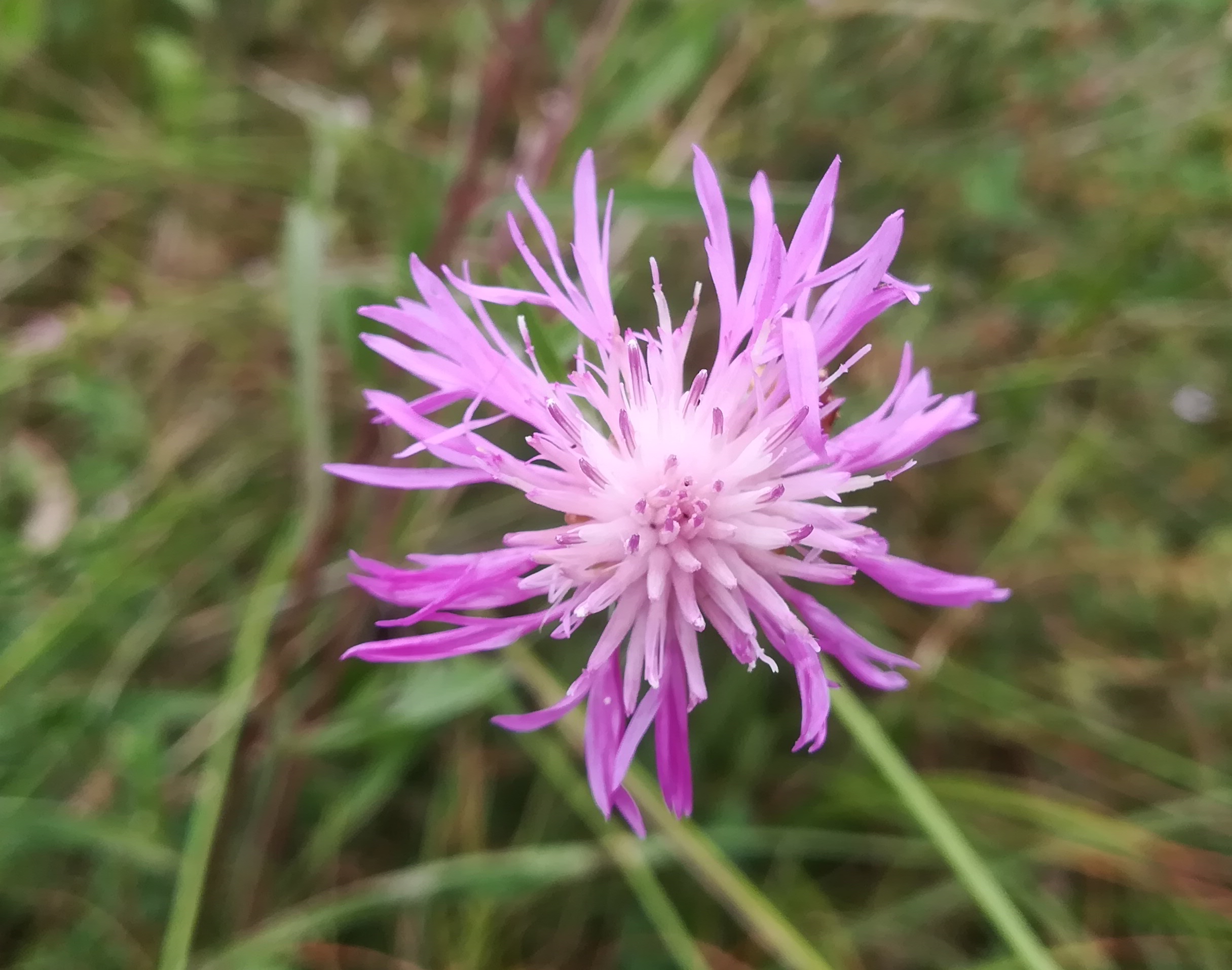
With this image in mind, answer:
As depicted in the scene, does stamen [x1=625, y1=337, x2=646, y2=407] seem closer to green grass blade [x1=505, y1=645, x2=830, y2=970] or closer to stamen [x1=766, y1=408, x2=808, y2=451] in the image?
stamen [x1=766, y1=408, x2=808, y2=451]

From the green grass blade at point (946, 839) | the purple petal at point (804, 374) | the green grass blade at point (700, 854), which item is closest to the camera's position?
the purple petal at point (804, 374)

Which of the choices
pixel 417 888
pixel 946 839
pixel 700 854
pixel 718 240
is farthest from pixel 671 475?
pixel 417 888

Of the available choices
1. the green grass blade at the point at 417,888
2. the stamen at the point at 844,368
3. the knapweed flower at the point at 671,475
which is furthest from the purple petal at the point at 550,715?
the green grass blade at the point at 417,888

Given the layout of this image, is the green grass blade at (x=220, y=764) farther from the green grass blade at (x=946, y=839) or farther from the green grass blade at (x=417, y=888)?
the green grass blade at (x=946, y=839)

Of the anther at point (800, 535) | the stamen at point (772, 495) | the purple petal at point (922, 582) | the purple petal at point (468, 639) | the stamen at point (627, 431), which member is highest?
the stamen at point (627, 431)

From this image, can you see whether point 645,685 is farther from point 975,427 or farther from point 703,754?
point 975,427

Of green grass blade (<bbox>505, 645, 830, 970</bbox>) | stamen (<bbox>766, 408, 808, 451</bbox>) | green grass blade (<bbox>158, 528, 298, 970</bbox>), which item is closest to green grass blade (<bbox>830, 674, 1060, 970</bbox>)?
green grass blade (<bbox>505, 645, 830, 970</bbox>)

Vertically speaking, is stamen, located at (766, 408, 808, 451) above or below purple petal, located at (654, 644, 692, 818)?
above
